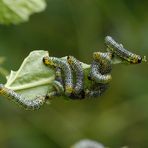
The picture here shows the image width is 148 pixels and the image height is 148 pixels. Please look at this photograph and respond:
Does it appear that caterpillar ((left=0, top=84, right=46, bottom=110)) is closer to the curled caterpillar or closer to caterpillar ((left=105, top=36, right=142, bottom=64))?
the curled caterpillar

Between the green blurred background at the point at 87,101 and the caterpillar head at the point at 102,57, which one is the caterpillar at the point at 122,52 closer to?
the caterpillar head at the point at 102,57

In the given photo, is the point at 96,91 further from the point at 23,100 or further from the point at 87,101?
the point at 87,101

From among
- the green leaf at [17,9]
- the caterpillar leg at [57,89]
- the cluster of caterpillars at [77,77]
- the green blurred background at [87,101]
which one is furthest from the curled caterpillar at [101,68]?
the green blurred background at [87,101]

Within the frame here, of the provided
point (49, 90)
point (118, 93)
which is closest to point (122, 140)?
point (118, 93)

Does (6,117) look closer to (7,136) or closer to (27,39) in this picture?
(7,136)

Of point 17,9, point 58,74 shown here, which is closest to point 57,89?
point 58,74

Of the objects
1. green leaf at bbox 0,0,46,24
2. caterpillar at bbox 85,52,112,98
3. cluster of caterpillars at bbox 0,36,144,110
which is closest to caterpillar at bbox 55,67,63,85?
cluster of caterpillars at bbox 0,36,144,110
